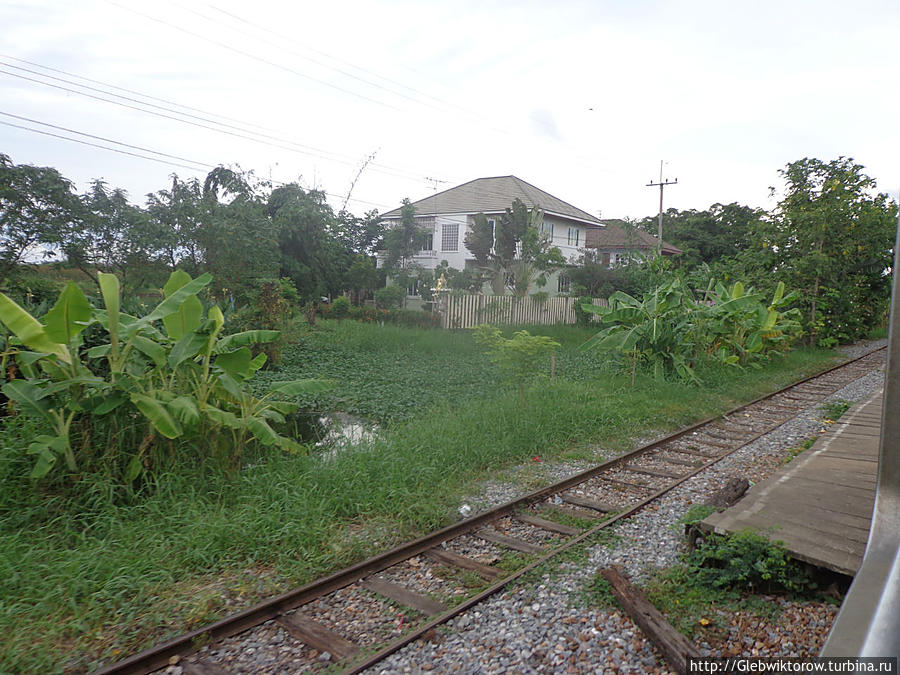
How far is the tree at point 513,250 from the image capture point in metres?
25.5

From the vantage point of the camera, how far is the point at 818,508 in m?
4.45

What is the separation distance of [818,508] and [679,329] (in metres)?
7.78

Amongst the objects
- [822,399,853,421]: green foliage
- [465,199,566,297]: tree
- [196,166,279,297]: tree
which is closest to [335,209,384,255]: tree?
[465,199,566,297]: tree

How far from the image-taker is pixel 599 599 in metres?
3.63

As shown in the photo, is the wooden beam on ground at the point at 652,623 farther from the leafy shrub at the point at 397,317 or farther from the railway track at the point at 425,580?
the leafy shrub at the point at 397,317

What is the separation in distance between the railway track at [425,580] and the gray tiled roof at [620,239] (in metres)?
27.1

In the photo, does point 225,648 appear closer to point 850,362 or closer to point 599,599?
point 599,599

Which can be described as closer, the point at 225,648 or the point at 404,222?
the point at 225,648

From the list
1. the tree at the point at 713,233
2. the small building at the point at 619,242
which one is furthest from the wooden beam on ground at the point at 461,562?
the tree at the point at 713,233

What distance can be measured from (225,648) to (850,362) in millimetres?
19233

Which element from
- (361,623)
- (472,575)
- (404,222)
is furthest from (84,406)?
(404,222)

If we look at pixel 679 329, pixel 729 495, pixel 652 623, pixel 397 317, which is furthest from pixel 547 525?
pixel 397 317

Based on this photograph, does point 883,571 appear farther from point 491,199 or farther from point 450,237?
point 491,199

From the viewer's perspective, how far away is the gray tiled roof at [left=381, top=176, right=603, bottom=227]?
31562 mm
